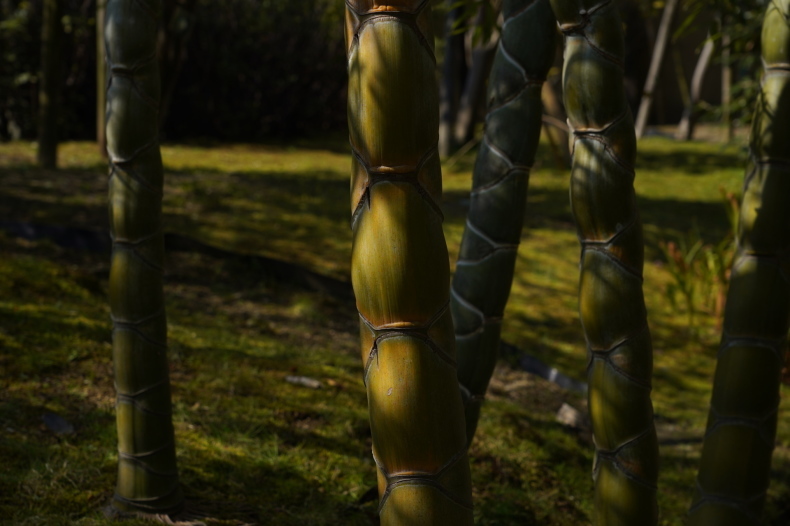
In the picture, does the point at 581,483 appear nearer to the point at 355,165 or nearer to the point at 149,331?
the point at 149,331

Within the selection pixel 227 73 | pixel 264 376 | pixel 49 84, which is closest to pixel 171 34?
pixel 49 84

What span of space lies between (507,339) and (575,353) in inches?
18.8

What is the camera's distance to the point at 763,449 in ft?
7.50

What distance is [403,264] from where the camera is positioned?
1397 mm

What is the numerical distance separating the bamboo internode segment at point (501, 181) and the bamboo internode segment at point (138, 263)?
0.85 meters

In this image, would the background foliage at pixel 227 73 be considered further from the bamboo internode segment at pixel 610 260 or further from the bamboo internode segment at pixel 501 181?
the bamboo internode segment at pixel 610 260

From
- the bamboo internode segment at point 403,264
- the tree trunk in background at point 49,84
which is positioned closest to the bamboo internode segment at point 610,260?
the bamboo internode segment at point 403,264

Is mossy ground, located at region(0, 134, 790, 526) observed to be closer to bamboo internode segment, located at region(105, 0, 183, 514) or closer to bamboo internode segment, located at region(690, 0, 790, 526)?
bamboo internode segment, located at region(105, 0, 183, 514)

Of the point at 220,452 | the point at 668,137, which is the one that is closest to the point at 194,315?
the point at 220,452

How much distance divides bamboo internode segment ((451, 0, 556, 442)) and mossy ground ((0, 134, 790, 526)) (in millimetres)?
873

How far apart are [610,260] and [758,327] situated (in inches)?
22.4

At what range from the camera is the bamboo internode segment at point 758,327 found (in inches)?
89.3

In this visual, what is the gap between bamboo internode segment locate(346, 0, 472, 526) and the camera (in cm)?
138

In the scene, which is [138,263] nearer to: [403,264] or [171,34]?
[403,264]
